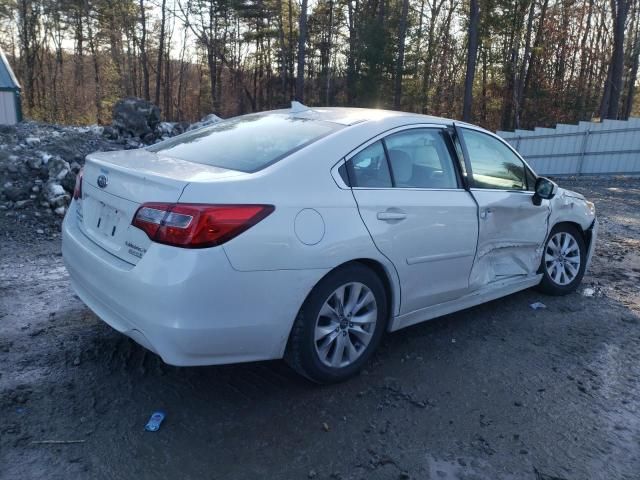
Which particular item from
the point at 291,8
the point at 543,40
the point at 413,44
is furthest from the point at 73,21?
the point at 543,40

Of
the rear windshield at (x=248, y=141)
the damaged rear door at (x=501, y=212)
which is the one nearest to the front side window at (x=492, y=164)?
the damaged rear door at (x=501, y=212)

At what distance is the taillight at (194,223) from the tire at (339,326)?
606 mm

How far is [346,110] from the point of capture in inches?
152

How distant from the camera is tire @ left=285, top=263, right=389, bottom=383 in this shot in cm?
284

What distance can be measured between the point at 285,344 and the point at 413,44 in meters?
29.8

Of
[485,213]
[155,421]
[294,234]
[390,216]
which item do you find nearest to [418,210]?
[390,216]

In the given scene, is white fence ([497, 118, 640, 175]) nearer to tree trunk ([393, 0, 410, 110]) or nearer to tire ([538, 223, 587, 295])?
tree trunk ([393, 0, 410, 110])

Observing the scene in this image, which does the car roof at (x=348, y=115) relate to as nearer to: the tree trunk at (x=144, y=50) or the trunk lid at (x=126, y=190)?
the trunk lid at (x=126, y=190)

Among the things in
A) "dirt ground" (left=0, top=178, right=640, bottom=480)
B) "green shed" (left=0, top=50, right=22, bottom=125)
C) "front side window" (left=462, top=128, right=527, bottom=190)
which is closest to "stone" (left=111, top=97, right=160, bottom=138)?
"green shed" (left=0, top=50, right=22, bottom=125)

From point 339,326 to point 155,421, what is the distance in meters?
1.13

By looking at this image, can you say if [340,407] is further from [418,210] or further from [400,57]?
[400,57]

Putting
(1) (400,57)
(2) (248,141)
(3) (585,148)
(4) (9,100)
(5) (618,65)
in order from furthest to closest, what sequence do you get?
(1) (400,57) < (5) (618,65) < (4) (9,100) < (3) (585,148) < (2) (248,141)

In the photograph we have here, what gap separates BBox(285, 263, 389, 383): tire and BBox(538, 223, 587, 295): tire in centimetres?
223

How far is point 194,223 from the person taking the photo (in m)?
→ 2.44
